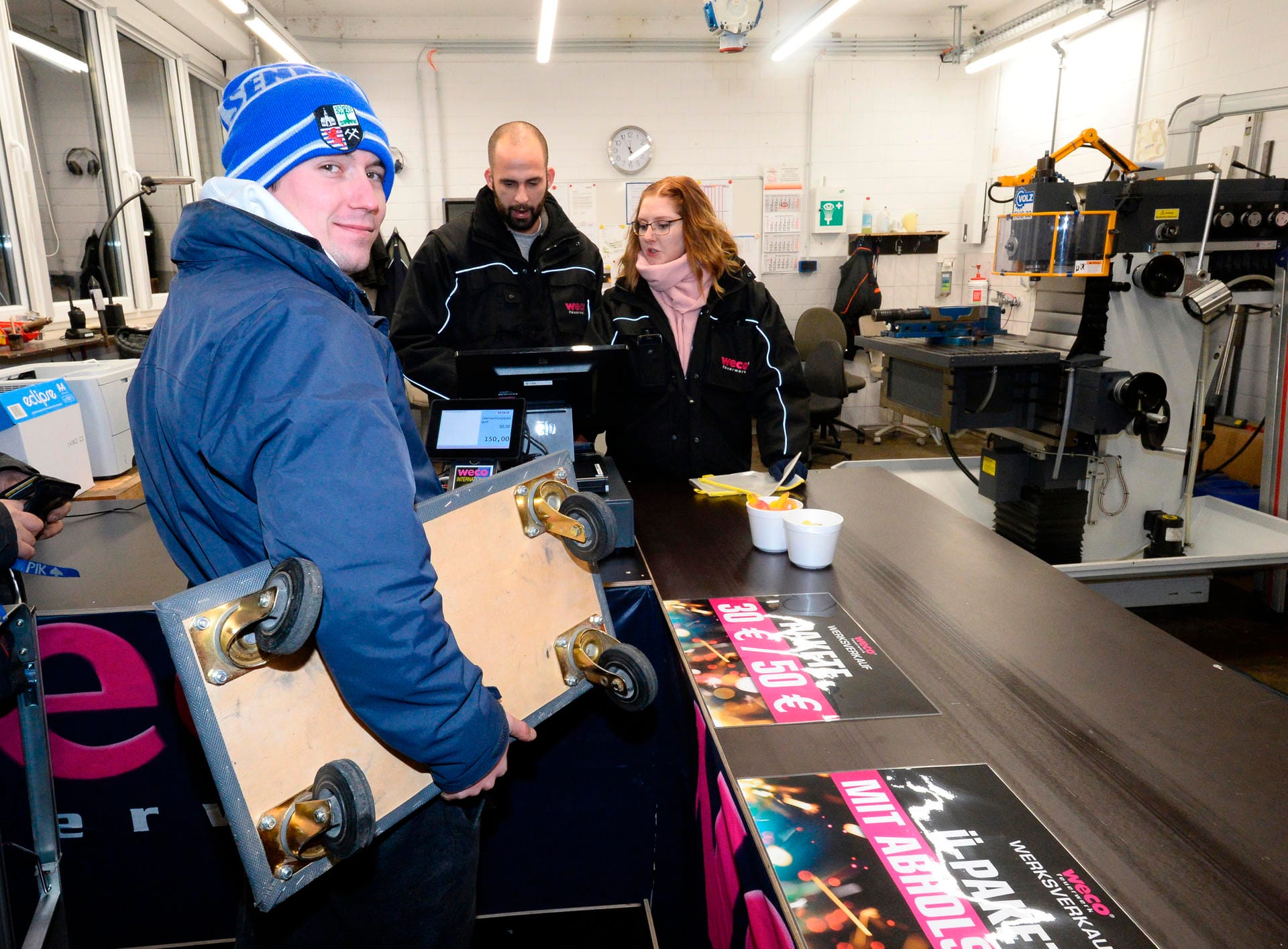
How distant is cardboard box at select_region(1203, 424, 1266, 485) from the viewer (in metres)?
3.98

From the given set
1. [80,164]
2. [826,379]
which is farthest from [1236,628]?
[80,164]

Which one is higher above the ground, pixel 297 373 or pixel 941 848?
pixel 297 373

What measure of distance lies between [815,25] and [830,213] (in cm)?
181

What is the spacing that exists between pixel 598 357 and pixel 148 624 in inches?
38.1

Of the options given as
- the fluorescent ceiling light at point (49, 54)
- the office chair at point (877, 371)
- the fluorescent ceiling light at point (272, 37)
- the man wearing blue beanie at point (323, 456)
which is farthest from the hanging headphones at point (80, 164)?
the office chair at point (877, 371)

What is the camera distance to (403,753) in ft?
2.97

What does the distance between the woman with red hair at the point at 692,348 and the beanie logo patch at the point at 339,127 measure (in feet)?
3.96

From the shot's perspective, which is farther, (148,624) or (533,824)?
(533,824)

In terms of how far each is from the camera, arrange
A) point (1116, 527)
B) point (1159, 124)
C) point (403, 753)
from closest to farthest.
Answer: point (403, 753), point (1116, 527), point (1159, 124)

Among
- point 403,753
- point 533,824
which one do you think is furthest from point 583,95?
point 403,753

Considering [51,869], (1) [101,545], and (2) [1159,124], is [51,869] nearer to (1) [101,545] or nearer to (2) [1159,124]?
(1) [101,545]

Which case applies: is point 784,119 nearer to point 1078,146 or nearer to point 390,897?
point 1078,146

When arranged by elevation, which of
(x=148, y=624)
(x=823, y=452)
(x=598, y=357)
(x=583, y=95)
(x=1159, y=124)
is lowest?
(x=823, y=452)

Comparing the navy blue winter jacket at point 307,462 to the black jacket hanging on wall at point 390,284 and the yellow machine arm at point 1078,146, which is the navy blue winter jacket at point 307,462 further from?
the black jacket hanging on wall at point 390,284
